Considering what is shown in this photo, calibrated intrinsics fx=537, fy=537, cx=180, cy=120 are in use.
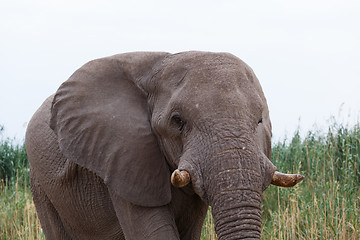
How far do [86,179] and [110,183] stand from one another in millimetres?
562

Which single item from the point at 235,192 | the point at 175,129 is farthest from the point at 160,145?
the point at 235,192

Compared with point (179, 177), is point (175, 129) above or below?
above

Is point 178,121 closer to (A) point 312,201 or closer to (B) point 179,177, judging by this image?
(B) point 179,177

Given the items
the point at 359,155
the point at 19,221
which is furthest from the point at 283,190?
the point at 19,221

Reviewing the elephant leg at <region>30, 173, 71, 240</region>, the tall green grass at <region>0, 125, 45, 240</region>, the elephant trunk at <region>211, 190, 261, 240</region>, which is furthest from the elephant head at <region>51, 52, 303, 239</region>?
the tall green grass at <region>0, 125, 45, 240</region>

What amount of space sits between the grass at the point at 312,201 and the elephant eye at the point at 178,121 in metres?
2.79

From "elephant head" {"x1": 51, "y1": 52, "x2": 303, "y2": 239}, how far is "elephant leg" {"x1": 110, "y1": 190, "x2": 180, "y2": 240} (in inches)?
3.2

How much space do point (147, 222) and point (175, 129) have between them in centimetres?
69

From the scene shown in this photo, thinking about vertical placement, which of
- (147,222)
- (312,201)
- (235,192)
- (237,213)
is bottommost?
(312,201)

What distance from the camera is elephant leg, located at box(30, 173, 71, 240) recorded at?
4793mm

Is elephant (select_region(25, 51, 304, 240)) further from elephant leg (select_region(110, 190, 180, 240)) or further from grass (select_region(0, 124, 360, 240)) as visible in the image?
grass (select_region(0, 124, 360, 240))

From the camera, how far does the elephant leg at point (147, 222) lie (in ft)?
11.4

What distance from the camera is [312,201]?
686 centimetres

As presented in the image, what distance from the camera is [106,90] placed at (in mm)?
3779
